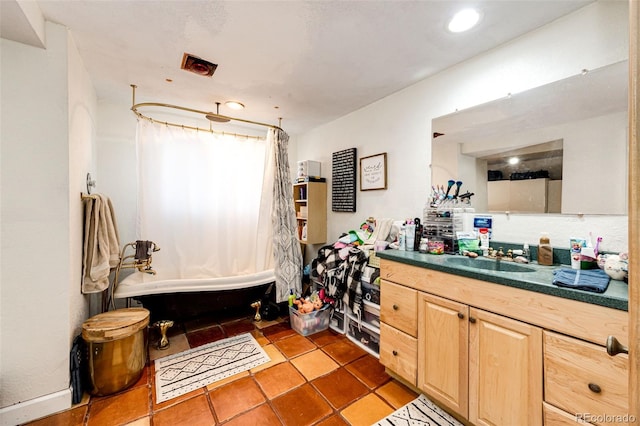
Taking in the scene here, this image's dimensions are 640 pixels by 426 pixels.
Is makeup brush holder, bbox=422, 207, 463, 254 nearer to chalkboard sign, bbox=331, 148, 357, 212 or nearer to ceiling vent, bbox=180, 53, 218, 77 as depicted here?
chalkboard sign, bbox=331, 148, 357, 212

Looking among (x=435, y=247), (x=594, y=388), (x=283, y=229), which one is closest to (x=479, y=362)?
(x=594, y=388)

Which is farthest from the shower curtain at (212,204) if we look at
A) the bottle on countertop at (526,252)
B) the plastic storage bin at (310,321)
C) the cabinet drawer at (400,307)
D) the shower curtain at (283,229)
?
the bottle on countertop at (526,252)

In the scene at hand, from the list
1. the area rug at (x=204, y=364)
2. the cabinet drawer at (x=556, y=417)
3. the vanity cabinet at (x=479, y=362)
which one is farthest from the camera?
the area rug at (x=204, y=364)

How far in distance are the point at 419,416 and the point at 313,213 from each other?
227 centimetres

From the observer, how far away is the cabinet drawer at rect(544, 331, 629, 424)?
0.98 meters

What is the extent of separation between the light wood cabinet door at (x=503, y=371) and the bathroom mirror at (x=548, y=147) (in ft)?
2.73

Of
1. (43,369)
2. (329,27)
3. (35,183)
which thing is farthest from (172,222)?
(329,27)

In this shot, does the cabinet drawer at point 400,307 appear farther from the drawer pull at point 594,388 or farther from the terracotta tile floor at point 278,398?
the drawer pull at point 594,388

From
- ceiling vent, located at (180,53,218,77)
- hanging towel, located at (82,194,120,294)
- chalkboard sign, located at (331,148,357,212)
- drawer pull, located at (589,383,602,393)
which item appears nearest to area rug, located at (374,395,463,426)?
drawer pull, located at (589,383,602,393)

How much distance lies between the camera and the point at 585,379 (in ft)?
3.42

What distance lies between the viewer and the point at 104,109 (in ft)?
9.03

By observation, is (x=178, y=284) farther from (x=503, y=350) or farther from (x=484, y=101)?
(x=484, y=101)

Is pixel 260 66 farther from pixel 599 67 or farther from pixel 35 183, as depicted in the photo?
pixel 599 67

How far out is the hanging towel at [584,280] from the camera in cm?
107
